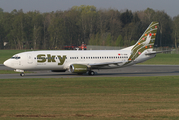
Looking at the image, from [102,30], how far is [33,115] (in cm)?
13021

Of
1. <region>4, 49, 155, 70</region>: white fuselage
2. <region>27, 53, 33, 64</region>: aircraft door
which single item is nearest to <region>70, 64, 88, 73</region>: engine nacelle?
<region>4, 49, 155, 70</region>: white fuselage

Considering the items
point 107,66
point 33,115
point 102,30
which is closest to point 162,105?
point 33,115

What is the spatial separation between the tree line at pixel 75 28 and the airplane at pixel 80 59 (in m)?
92.5

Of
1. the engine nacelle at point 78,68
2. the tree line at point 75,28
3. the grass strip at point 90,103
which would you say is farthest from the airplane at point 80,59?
the tree line at point 75,28

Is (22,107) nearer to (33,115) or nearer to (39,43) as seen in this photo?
(33,115)

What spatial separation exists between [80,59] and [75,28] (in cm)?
10928

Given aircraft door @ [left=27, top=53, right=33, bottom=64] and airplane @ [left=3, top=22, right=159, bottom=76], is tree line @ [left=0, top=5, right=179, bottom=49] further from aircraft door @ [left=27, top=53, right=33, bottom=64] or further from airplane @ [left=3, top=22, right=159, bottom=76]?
aircraft door @ [left=27, top=53, right=33, bottom=64]

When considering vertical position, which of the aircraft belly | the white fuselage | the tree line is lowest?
the aircraft belly

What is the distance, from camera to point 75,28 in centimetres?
14525

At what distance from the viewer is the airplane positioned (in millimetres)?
35562

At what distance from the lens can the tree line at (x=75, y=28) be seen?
13812cm

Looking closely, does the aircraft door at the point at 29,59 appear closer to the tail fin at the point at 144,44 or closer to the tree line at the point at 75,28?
the tail fin at the point at 144,44

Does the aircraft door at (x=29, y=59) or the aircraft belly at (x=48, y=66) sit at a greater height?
the aircraft door at (x=29, y=59)

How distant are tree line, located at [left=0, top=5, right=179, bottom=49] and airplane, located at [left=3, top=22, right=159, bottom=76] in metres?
92.5
